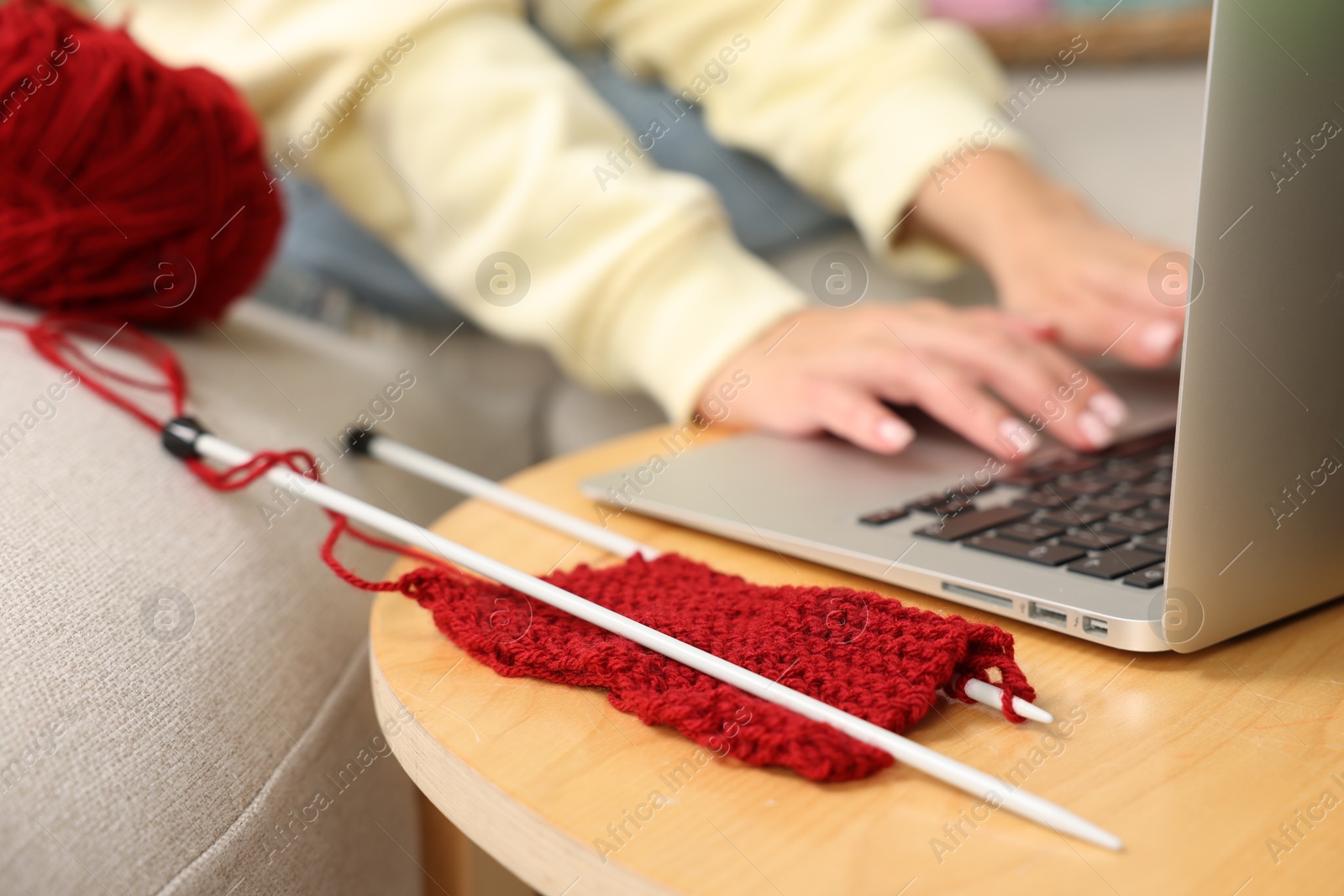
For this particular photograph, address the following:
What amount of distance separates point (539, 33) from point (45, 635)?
85 centimetres

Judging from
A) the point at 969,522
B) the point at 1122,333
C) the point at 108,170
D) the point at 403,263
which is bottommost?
the point at 1122,333

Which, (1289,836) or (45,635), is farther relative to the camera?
(45,635)

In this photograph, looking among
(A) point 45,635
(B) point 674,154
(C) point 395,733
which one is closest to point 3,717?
(A) point 45,635

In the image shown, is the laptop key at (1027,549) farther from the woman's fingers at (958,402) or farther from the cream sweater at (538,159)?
the cream sweater at (538,159)

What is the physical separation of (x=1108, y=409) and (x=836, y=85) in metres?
0.47

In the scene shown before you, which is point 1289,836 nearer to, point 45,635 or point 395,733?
point 395,733

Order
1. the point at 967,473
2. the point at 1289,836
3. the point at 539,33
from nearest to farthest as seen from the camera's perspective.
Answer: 1. the point at 1289,836
2. the point at 967,473
3. the point at 539,33

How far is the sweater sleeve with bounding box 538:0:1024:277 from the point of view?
0.81 metres

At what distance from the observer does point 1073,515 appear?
1.41ft

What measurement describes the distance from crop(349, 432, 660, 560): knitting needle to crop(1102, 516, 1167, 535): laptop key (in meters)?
0.19

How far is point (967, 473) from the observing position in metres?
0.53

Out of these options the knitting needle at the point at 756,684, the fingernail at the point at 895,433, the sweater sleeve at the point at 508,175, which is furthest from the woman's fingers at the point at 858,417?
the knitting needle at the point at 756,684

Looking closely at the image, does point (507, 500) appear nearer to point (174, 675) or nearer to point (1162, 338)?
point (174, 675)

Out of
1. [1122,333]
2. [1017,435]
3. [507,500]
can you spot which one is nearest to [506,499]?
[507,500]
